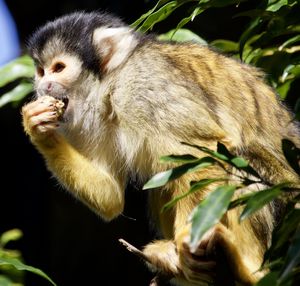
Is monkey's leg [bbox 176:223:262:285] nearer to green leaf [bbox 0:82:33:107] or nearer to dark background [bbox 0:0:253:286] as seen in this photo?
green leaf [bbox 0:82:33:107]

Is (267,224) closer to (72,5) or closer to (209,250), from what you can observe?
(209,250)

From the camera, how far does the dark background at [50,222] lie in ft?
29.5

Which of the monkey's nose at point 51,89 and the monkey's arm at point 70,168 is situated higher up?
the monkey's nose at point 51,89

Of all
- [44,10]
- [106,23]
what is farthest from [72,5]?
[106,23]

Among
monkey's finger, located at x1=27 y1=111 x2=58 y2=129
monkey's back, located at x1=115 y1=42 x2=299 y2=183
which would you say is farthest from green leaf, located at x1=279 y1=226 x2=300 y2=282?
monkey's finger, located at x1=27 y1=111 x2=58 y2=129

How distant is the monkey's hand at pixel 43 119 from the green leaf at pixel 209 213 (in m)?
1.89

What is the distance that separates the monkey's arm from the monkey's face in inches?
5.0

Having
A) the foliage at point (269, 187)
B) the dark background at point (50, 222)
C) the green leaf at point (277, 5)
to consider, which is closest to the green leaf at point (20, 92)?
the foliage at point (269, 187)

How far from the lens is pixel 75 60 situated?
4074 mm

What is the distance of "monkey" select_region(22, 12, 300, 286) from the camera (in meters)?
3.40

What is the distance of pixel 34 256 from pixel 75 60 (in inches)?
210

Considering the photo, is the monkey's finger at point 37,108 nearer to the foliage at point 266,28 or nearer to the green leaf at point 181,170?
the foliage at point 266,28

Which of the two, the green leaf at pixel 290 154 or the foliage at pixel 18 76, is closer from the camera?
the green leaf at pixel 290 154

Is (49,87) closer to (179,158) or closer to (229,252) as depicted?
(229,252)
